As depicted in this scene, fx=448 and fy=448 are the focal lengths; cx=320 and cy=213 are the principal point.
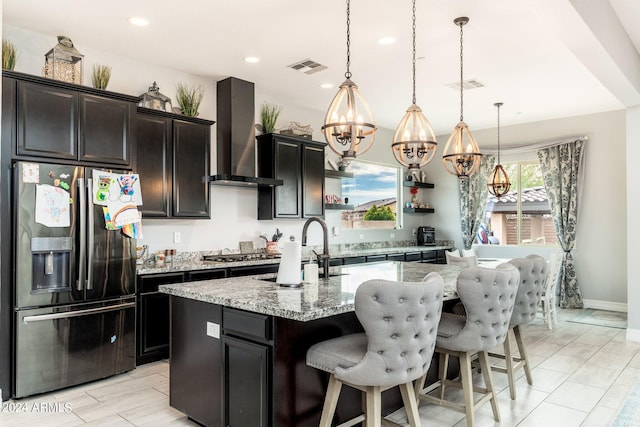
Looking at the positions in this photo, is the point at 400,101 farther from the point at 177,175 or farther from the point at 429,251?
the point at 177,175

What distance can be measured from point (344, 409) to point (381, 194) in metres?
5.41

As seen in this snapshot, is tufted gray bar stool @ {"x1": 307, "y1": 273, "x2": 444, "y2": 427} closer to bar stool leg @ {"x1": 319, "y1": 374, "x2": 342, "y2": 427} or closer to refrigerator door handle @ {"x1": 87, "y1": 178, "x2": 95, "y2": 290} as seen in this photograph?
bar stool leg @ {"x1": 319, "y1": 374, "x2": 342, "y2": 427}

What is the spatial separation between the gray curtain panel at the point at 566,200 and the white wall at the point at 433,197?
154 millimetres

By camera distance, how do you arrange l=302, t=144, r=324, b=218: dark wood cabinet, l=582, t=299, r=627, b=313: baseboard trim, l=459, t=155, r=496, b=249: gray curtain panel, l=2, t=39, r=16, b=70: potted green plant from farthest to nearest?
l=459, t=155, r=496, b=249: gray curtain panel, l=582, t=299, r=627, b=313: baseboard trim, l=302, t=144, r=324, b=218: dark wood cabinet, l=2, t=39, r=16, b=70: potted green plant

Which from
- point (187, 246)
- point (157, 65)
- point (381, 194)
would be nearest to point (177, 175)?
point (187, 246)

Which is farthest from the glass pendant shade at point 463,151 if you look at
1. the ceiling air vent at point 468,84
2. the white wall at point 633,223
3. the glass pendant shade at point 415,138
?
the white wall at point 633,223

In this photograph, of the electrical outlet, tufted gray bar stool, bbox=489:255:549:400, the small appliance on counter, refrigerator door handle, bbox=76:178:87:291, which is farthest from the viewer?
the small appliance on counter

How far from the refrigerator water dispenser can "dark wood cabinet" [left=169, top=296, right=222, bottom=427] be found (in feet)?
3.63

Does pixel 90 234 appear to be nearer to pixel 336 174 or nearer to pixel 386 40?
pixel 386 40

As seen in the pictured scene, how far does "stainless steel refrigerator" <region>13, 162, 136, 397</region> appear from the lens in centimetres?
332

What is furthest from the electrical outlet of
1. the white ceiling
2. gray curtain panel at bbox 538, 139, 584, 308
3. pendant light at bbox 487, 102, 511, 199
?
gray curtain panel at bbox 538, 139, 584, 308

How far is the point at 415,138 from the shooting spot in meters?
3.33

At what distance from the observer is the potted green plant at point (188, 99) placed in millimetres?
4793

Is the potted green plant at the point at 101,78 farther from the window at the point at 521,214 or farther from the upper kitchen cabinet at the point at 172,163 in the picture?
the window at the point at 521,214
